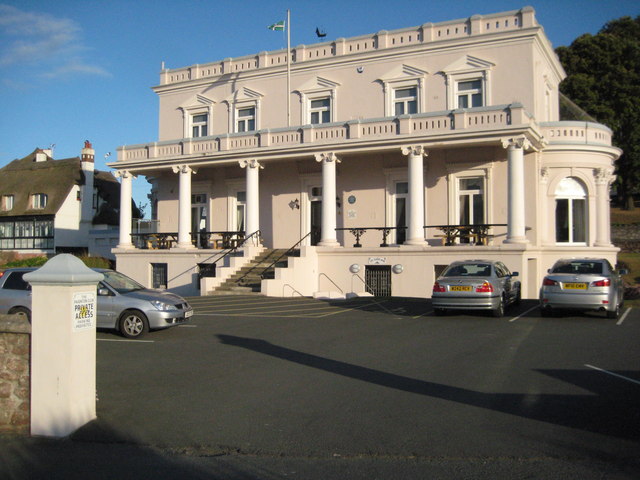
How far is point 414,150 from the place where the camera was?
24.2 m

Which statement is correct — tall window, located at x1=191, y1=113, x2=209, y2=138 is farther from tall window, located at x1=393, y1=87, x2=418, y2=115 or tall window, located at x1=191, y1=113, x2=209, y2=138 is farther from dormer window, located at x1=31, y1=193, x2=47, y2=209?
dormer window, located at x1=31, y1=193, x2=47, y2=209

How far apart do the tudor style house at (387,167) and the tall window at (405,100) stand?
0.06 m

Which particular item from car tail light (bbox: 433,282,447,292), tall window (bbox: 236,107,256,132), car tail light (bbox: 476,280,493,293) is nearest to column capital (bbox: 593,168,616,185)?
car tail light (bbox: 476,280,493,293)

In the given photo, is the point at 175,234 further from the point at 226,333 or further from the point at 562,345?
the point at 562,345

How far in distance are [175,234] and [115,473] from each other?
24.6 metres

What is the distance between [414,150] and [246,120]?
421 inches

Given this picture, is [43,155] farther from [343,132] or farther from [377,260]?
[377,260]

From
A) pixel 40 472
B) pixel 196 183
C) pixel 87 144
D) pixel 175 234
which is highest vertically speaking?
pixel 87 144

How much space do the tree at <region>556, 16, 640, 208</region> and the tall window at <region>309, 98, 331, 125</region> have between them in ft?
75.4

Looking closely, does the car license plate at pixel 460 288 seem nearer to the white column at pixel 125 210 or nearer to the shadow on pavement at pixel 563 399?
the shadow on pavement at pixel 563 399

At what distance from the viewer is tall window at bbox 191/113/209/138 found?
1282 inches

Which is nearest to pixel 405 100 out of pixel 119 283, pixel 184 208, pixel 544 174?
pixel 544 174

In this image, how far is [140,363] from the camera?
10484mm

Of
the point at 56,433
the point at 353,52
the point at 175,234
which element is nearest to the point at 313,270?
the point at 175,234
